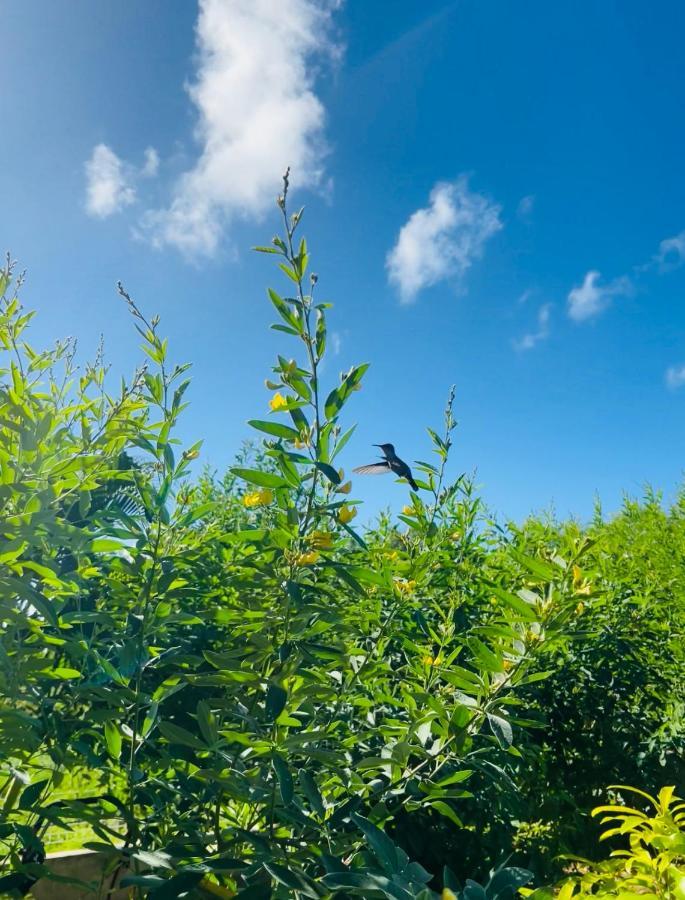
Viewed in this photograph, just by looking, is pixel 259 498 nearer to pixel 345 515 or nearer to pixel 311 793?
pixel 345 515

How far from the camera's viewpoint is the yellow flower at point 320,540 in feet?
4.64

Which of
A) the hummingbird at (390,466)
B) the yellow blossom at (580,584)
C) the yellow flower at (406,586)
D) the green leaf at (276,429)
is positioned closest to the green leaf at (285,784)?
the green leaf at (276,429)

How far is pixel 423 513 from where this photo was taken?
2.20 metres

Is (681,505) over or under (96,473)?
over

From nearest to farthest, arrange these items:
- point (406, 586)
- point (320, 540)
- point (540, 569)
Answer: point (320, 540)
point (540, 569)
point (406, 586)

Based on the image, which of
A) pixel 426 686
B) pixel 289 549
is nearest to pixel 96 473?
pixel 289 549

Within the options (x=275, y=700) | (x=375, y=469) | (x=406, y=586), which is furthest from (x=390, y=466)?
(x=275, y=700)

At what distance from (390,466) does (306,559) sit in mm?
1027

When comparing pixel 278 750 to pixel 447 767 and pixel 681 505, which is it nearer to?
pixel 447 767

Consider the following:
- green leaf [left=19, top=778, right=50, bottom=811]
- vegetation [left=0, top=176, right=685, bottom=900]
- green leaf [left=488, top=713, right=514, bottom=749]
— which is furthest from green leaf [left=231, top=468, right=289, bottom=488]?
green leaf [left=19, top=778, right=50, bottom=811]

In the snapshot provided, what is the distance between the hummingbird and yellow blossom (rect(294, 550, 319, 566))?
0.91 m

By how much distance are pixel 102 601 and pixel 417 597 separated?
138cm

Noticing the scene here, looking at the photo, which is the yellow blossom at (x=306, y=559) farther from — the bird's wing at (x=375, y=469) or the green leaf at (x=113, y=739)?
the bird's wing at (x=375, y=469)

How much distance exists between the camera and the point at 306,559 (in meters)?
1.40
